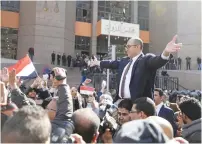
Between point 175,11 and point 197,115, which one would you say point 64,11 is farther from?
point 197,115

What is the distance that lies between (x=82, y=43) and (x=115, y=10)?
5375mm

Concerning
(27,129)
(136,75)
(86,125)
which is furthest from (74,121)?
(136,75)

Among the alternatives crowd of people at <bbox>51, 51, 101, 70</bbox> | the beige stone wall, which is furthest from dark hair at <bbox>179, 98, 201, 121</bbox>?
the beige stone wall

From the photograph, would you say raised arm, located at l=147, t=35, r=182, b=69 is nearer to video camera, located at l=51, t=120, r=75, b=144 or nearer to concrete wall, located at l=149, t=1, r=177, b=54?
video camera, located at l=51, t=120, r=75, b=144

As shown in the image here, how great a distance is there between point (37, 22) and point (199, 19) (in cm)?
1401

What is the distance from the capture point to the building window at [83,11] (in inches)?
1240

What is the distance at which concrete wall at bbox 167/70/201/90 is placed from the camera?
947 inches

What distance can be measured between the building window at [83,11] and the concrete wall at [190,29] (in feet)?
30.2

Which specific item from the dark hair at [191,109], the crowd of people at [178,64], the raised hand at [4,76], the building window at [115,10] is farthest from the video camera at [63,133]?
the building window at [115,10]

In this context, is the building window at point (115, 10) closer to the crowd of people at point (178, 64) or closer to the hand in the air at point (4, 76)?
the crowd of people at point (178, 64)

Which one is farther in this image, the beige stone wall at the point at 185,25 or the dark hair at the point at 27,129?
the beige stone wall at the point at 185,25

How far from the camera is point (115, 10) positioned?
109ft

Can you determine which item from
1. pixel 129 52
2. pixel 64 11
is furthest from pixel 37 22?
pixel 129 52

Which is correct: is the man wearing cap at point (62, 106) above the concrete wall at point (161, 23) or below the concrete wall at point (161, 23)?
below
